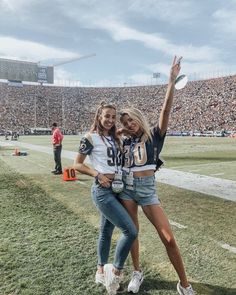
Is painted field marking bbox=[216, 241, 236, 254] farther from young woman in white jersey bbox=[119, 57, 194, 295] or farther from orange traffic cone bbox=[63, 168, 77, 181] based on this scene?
orange traffic cone bbox=[63, 168, 77, 181]

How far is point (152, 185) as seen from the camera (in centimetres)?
381

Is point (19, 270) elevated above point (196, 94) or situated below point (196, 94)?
below

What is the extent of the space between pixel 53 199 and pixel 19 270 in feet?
13.6

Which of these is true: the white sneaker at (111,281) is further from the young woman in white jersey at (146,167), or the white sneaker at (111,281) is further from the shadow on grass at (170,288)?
the young woman in white jersey at (146,167)

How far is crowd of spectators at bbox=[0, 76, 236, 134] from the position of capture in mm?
69750

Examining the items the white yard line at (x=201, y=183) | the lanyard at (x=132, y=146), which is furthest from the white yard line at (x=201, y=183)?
the lanyard at (x=132, y=146)

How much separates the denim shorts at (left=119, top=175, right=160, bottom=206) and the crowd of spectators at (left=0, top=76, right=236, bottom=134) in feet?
199

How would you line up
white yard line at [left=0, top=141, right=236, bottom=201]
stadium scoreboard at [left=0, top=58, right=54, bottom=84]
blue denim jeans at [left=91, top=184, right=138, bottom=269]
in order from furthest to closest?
stadium scoreboard at [left=0, top=58, right=54, bottom=84]
white yard line at [left=0, top=141, right=236, bottom=201]
blue denim jeans at [left=91, top=184, right=138, bottom=269]

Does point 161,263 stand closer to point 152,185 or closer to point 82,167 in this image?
point 152,185

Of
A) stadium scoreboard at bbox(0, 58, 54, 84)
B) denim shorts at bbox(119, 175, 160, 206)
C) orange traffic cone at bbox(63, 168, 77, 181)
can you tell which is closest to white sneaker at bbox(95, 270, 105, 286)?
denim shorts at bbox(119, 175, 160, 206)

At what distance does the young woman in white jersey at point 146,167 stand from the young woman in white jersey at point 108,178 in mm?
111

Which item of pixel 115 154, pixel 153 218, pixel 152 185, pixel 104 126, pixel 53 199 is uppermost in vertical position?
pixel 104 126

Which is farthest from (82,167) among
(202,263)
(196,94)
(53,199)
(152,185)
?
(196,94)

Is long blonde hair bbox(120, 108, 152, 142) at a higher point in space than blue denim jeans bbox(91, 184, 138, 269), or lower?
higher
